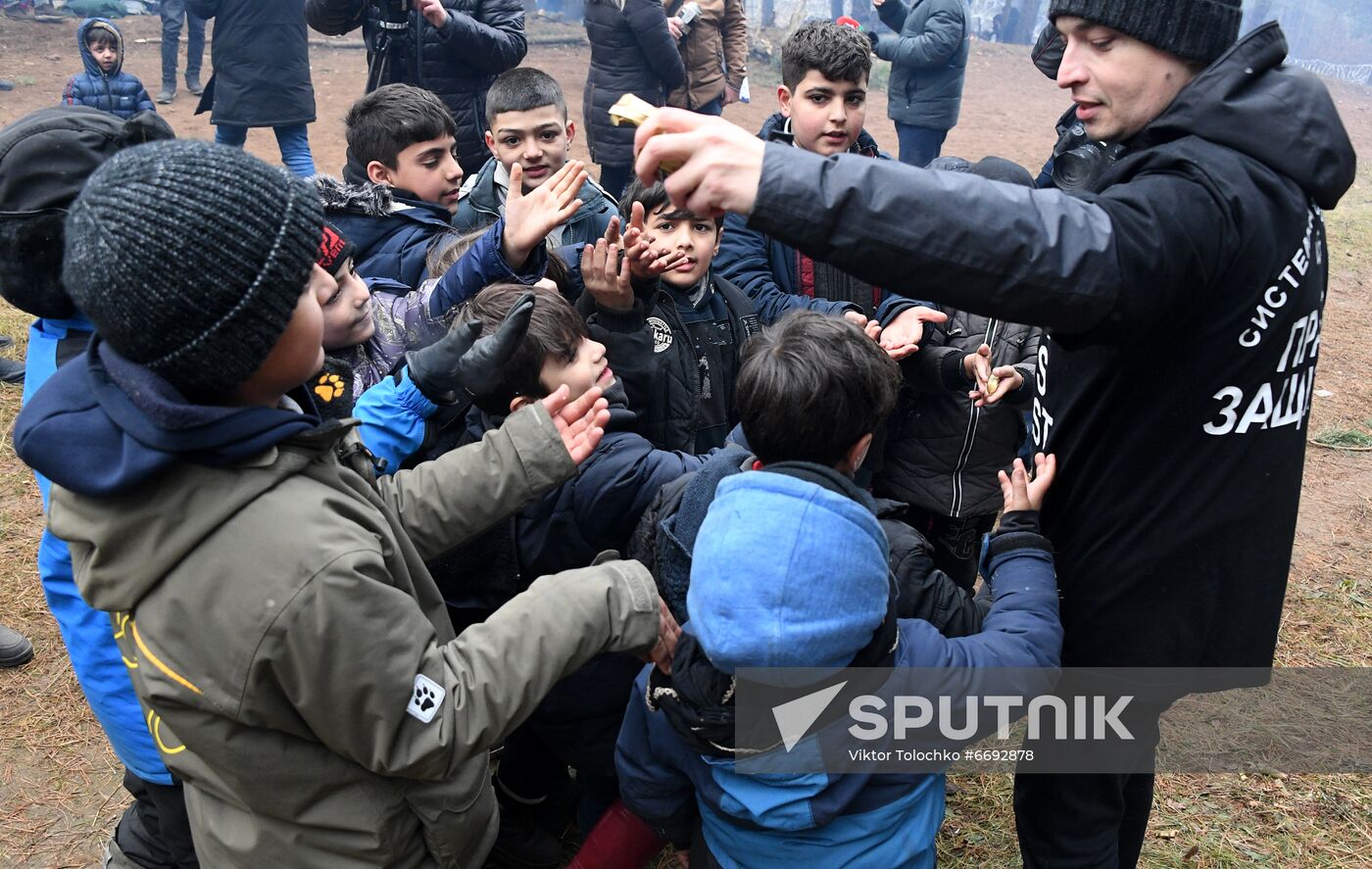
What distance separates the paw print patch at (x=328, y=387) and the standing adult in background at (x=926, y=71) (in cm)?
600

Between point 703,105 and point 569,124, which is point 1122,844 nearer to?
point 569,124

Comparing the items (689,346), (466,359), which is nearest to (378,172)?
(689,346)

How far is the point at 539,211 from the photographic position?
110 inches

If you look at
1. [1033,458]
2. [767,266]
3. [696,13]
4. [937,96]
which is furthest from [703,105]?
[1033,458]

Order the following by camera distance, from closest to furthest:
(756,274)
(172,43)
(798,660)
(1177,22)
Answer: (798,660), (1177,22), (756,274), (172,43)

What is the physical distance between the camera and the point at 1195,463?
1.84m

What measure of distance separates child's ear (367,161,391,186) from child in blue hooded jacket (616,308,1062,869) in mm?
2433

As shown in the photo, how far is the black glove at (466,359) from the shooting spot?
2117 mm

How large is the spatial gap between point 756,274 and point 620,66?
3.72 metres

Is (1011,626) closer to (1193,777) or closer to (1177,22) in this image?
(1177,22)

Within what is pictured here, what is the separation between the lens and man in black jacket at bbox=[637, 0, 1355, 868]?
151cm

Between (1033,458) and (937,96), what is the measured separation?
626cm

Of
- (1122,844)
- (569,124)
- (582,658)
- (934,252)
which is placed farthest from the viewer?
(569,124)
